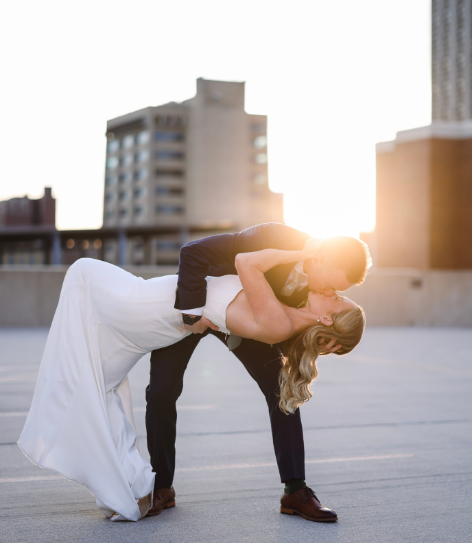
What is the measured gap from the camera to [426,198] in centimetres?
3725

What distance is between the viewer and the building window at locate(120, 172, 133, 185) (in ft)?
370

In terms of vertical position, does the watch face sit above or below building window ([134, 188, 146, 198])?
below

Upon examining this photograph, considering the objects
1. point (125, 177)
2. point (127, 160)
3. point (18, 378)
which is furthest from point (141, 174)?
point (18, 378)

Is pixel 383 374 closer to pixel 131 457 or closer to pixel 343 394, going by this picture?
pixel 343 394

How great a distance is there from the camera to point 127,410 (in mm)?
3695

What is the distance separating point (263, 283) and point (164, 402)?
89cm

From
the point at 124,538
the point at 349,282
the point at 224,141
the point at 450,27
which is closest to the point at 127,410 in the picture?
the point at 124,538

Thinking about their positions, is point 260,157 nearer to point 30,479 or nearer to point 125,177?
point 125,177

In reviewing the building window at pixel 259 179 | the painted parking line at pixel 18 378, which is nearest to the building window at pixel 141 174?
the building window at pixel 259 179

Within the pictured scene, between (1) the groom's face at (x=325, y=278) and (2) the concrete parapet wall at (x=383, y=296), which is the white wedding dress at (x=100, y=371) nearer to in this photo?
(1) the groom's face at (x=325, y=278)

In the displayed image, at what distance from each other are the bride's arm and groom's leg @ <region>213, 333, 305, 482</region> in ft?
1.31

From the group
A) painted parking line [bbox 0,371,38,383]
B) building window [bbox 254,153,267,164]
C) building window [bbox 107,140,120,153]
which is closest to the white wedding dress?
painted parking line [bbox 0,371,38,383]

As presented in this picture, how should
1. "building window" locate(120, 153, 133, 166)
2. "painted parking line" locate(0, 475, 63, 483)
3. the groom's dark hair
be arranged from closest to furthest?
1. the groom's dark hair
2. "painted parking line" locate(0, 475, 63, 483)
3. "building window" locate(120, 153, 133, 166)

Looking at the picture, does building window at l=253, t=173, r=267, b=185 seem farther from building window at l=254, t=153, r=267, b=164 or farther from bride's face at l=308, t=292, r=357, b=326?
bride's face at l=308, t=292, r=357, b=326
